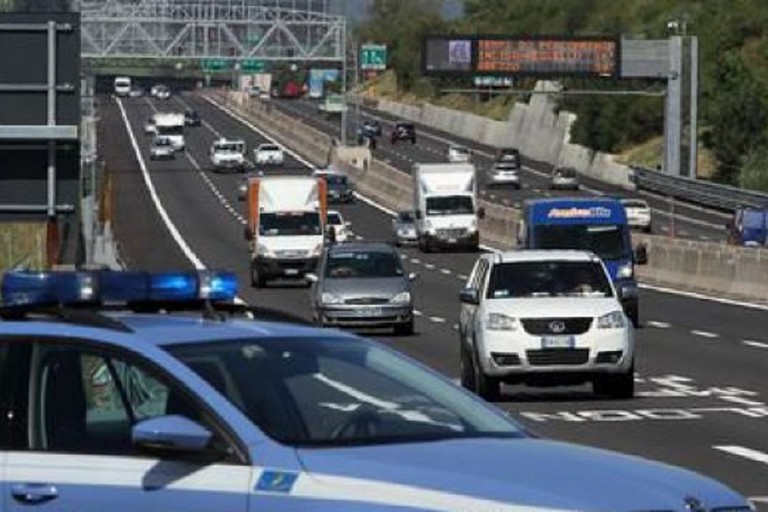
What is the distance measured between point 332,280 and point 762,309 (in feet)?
35.8

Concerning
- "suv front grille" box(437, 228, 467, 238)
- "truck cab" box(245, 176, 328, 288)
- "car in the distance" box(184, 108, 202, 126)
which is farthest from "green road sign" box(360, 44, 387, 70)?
"truck cab" box(245, 176, 328, 288)

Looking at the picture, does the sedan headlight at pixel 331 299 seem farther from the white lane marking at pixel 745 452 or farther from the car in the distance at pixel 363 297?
the white lane marking at pixel 745 452

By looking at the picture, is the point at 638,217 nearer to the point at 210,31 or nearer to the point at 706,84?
the point at 706,84

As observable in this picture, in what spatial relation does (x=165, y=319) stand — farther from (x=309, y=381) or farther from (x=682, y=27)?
(x=682, y=27)

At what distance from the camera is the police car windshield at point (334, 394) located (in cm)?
762

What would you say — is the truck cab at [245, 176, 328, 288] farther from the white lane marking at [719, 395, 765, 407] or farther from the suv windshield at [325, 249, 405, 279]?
the white lane marking at [719, 395, 765, 407]

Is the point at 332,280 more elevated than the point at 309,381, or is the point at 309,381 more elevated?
the point at 309,381

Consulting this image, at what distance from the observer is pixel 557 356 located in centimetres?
2353

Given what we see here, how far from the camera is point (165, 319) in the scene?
332 inches

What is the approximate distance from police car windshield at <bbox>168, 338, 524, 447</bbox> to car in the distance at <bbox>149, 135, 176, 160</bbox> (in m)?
123

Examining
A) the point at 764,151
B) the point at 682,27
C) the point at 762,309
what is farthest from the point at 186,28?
the point at 762,309

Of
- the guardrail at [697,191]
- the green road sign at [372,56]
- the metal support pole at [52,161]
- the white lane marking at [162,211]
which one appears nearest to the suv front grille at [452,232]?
the white lane marking at [162,211]

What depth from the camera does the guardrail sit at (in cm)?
8877

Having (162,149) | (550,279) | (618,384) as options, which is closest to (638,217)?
(550,279)
